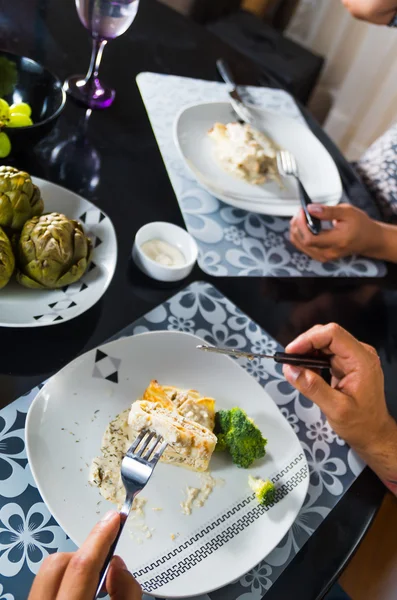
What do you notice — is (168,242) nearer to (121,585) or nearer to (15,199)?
(15,199)

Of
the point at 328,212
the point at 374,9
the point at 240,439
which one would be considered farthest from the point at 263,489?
the point at 374,9

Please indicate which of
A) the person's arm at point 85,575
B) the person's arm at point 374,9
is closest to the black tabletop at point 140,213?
the person's arm at point 85,575

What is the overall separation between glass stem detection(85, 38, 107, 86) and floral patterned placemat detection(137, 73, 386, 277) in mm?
154

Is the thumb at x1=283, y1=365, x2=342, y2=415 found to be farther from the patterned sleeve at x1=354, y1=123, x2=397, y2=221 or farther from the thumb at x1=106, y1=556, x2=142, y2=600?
the patterned sleeve at x1=354, y1=123, x2=397, y2=221

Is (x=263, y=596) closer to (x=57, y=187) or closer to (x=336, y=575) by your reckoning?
(x=336, y=575)

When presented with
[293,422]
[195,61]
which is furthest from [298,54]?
[293,422]

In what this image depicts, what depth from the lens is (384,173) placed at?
1.63m

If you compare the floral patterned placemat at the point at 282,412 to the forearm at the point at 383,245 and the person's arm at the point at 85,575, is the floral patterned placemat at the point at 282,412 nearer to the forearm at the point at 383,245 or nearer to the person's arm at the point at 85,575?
the person's arm at the point at 85,575

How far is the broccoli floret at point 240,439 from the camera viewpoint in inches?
33.4

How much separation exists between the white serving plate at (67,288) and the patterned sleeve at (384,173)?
0.92 m

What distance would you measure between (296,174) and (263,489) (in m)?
0.80

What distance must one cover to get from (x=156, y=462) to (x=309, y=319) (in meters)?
0.52

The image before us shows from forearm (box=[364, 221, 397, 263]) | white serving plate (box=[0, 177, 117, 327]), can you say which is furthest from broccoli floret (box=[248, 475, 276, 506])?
forearm (box=[364, 221, 397, 263])

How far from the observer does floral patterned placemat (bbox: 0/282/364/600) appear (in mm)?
708
